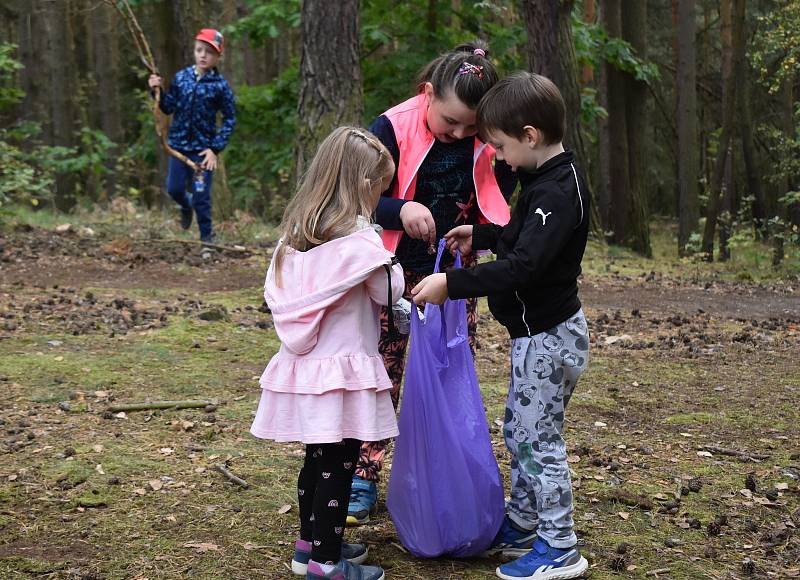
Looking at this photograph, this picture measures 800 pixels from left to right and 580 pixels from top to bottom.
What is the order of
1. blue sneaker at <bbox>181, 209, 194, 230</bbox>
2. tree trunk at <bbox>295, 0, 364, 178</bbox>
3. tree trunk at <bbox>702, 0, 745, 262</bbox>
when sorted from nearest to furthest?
tree trunk at <bbox>295, 0, 364, 178</bbox> → blue sneaker at <bbox>181, 209, 194, 230</bbox> → tree trunk at <bbox>702, 0, 745, 262</bbox>

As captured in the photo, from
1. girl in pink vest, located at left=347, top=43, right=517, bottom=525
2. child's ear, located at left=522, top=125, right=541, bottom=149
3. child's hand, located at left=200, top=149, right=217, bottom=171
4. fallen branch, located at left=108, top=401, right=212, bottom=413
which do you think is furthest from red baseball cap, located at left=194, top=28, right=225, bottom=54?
child's ear, located at left=522, top=125, right=541, bottom=149

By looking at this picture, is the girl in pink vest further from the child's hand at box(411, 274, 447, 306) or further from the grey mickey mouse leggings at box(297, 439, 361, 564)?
the grey mickey mouse leggings at box(297, 439, 361, 564)

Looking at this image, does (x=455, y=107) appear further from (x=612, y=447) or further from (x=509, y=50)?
(x=509, y=50)

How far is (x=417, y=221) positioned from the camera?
3152 millimetres

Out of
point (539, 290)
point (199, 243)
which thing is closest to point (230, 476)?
point (539, 290)

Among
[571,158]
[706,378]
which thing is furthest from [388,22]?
[571,158]

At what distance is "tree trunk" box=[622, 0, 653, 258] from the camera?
586 inches

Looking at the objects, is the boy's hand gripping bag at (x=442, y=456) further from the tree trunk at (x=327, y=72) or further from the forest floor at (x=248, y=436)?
the tree trunk at (x=327, y=72)

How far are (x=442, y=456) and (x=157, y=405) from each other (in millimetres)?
2367

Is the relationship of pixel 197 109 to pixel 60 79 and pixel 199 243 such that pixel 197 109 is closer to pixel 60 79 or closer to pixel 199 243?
pixel 199 243

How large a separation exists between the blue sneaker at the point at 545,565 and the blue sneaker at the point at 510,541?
175 millimetres

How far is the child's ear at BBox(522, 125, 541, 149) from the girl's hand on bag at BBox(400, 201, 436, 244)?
17.0 inches

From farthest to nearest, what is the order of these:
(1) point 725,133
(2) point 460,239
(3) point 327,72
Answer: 1. (1) point 725,133
2. (3) point 327,72
3. (2) point 460,239

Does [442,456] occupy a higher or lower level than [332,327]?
lower
